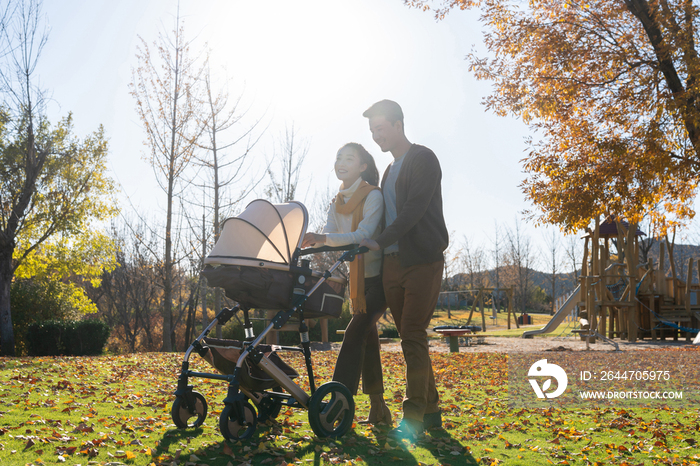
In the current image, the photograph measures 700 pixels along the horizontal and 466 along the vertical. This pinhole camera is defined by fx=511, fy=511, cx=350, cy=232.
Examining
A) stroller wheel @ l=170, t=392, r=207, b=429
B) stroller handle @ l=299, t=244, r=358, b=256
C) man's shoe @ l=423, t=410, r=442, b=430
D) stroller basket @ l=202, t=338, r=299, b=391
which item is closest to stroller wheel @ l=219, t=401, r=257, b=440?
stroller basket @ l=202, t=338, r=299, b=391

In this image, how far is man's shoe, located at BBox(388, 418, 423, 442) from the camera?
3.33 meters

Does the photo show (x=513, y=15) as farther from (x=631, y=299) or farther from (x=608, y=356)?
(x=631, y=299)

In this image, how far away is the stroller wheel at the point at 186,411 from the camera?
11.5 ft

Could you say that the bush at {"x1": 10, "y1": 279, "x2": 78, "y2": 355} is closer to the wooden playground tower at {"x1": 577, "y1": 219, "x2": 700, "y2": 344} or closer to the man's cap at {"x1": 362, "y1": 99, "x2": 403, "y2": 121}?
the man's cap at {"x1": 362, "y1": 99, "x2": 403, "y2": 121}

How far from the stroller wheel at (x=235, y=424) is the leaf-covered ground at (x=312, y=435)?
7 centimetres

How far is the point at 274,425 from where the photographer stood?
3752 millimetres

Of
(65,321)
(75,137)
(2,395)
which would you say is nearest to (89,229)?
(75,137)

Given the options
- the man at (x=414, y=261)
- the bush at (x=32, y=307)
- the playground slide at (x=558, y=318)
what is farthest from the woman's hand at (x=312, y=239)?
the bush at (x=32, y=307)

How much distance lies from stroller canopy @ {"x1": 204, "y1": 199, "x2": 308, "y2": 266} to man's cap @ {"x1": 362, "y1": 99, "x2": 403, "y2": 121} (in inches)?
34.8

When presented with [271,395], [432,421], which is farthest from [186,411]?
[432,421]

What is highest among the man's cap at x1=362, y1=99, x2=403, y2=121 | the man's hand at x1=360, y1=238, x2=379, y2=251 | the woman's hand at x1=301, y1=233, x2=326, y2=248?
the man's cap at x1=362, y1=99, x2=403, y2=121

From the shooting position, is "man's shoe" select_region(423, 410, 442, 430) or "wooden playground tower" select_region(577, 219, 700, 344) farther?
"wooden playground tower" select_region(577, 219, 700, 344)

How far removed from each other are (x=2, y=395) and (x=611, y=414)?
537 centimetres

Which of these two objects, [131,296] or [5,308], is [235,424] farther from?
[131,296]
